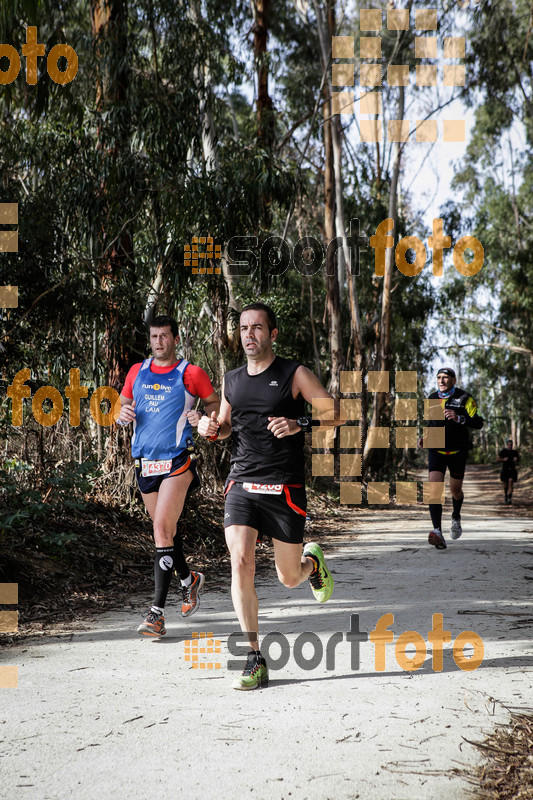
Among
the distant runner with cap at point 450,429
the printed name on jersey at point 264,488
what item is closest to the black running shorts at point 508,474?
the distant runner with cap at point 450,429

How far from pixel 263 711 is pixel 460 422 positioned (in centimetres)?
590

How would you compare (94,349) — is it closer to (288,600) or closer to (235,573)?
(288,600)

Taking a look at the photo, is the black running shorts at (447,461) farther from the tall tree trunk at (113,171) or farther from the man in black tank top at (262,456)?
the man in black tank top at (262,456)

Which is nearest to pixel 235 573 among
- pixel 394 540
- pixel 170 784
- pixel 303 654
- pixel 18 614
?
pixel 303 654

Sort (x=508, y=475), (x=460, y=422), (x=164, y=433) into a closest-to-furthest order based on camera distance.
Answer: (x=164, y=433) → (x=460, y=422) → (x=508, y=475)

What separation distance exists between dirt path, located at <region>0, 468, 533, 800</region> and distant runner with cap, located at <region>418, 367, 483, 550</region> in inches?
116

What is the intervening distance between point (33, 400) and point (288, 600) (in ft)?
12.0

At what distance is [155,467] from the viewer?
546 centimetres

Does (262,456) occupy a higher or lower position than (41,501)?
higher

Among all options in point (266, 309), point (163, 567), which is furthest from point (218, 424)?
point (163, 567)

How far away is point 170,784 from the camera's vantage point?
2.95 meters

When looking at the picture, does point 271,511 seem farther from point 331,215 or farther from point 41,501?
point 331,215

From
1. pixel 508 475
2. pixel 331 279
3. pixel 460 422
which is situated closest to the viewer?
pixel 460 422

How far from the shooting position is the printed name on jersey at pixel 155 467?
17.8ft
